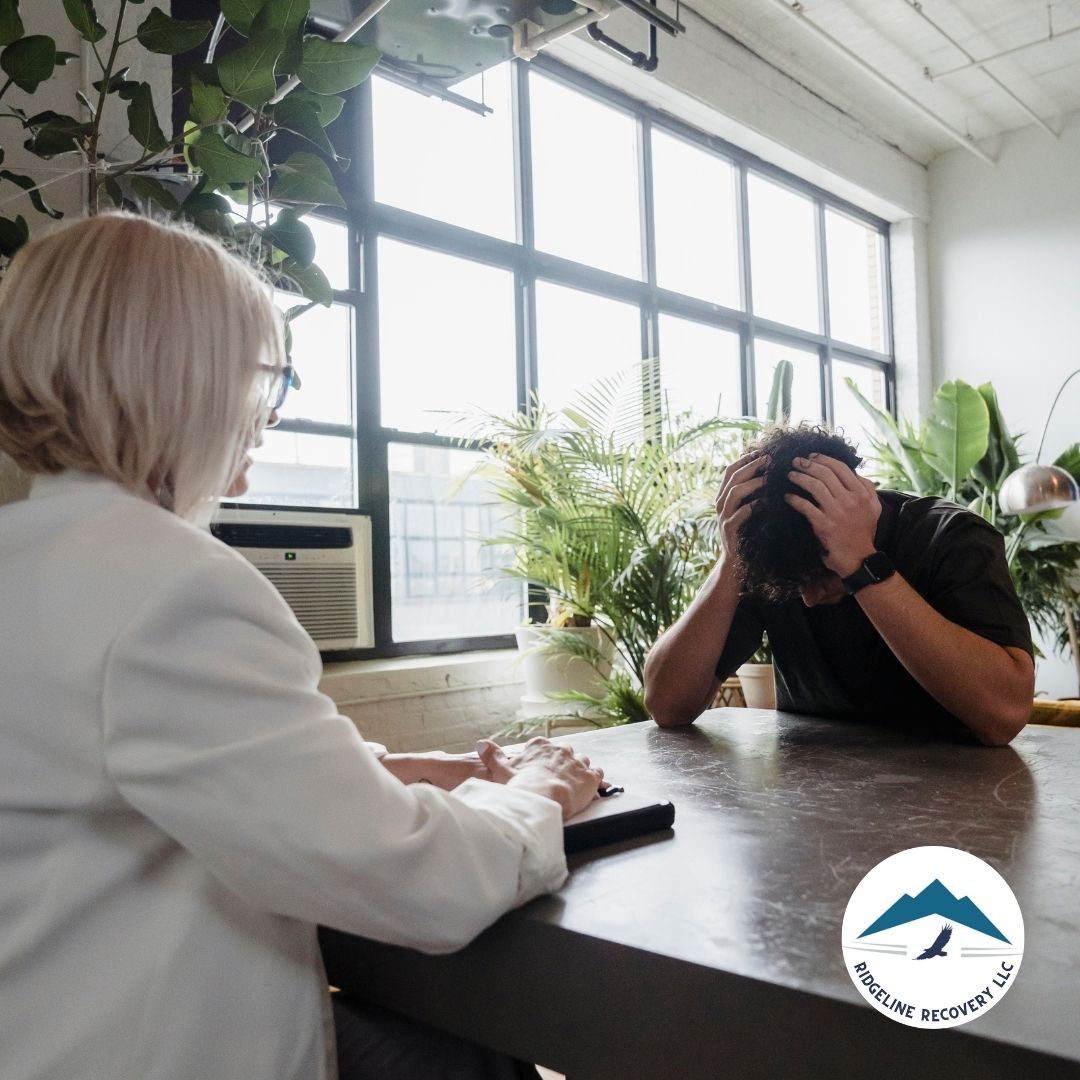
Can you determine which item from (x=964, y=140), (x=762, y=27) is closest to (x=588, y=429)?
(x=762, y=27)

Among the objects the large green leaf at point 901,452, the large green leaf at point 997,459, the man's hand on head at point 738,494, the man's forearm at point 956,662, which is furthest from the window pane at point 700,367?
Answer: the man's forearm at point 956,662

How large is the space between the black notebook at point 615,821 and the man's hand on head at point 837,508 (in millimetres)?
744

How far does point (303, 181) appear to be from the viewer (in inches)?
83.7

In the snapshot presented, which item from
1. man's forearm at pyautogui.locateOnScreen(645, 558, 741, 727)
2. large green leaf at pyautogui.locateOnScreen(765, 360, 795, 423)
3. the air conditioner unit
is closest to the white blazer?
man's forearm at pyautogui.locateOnScreen(645, 558, 741, 727)

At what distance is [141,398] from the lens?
793 mm

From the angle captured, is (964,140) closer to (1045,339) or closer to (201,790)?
(1045,339)

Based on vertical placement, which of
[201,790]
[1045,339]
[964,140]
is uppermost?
[964,140]

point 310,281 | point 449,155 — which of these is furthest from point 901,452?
point 310,281

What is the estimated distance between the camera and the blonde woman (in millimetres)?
688

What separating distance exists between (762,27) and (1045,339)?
302cm

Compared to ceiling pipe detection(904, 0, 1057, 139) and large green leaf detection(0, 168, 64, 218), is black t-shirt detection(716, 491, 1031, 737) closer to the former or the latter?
large green leaf detection(0, 168, 64, 218)

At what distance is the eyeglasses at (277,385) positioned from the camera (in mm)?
889

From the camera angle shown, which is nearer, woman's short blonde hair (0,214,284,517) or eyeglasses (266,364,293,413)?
woman's short blonde hair (0,214,284,517)

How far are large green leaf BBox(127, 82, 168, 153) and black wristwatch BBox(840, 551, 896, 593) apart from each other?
164 centimetres
